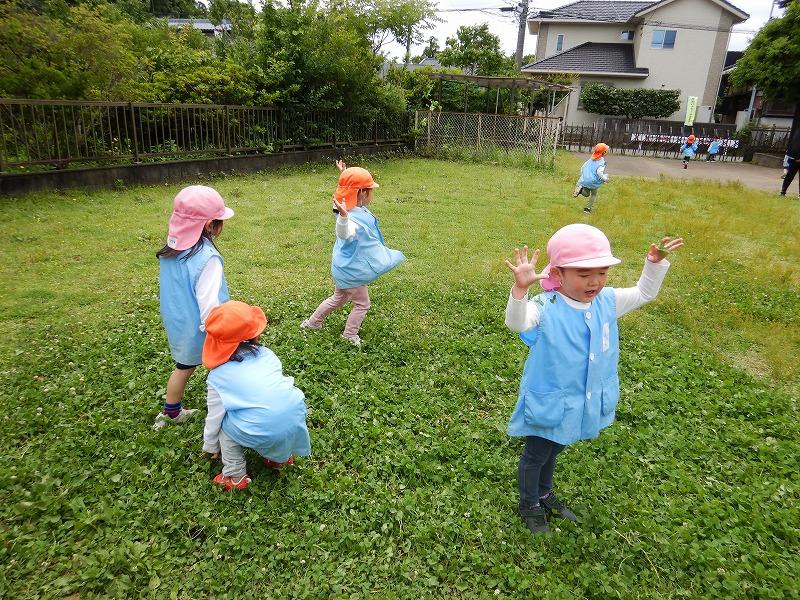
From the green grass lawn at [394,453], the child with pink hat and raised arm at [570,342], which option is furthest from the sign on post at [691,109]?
the child with pink hat and raised arm at [570,342]

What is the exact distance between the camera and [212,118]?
13.4 m

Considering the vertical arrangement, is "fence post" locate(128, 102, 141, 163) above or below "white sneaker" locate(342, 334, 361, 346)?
above

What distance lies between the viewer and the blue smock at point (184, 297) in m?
3.43

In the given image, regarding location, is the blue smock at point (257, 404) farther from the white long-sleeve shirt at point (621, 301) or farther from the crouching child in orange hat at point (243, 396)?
the white long-sleeve shirt at point (621, 301)

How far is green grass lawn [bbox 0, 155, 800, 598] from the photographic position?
2762 millimetres

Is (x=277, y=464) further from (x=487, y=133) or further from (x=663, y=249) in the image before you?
(x=487, y=133)

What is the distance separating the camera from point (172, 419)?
12.4 ft

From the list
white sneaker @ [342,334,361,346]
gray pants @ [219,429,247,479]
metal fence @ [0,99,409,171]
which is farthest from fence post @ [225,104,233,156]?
gray pants @ [219,429,247,479]

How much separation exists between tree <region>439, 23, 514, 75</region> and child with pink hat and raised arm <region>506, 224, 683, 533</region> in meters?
30.9

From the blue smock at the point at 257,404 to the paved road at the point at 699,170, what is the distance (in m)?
18.1

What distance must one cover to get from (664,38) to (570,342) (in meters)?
38.8

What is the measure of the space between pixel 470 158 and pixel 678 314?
47.0ft

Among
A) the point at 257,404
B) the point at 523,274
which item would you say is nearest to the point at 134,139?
the point at 257,404

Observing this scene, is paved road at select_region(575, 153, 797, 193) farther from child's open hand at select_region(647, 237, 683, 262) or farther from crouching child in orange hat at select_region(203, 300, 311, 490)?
crouching child in orange hat at select_region(203, 300, 311, 490)
